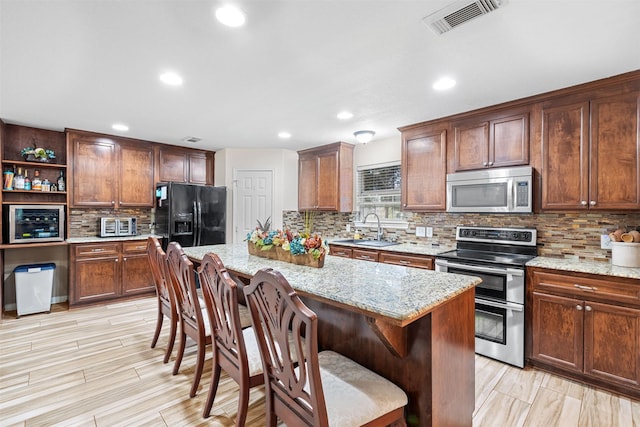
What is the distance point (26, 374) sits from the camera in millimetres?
2506

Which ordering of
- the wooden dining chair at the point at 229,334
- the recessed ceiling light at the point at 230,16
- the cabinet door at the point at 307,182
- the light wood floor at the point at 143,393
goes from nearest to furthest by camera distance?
the wooden dining chair at the point at 229,334 → the recessed ceiling light at the point at 230,16 → the light wood floor at the point at 143,393 → the cabinet door at the point at 307,182

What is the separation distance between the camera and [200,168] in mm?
5418

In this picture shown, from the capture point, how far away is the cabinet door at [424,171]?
3.50 m

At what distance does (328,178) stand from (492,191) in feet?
7.57

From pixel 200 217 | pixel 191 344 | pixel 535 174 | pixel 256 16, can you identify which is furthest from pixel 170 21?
pixel 200 217

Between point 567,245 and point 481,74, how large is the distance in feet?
5.87

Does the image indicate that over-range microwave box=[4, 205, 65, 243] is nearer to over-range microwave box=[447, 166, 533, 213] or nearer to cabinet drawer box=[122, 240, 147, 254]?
cabinet drawer box=[122, 240, 147, 254]

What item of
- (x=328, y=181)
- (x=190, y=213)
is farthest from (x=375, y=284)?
(x=190, y=213)

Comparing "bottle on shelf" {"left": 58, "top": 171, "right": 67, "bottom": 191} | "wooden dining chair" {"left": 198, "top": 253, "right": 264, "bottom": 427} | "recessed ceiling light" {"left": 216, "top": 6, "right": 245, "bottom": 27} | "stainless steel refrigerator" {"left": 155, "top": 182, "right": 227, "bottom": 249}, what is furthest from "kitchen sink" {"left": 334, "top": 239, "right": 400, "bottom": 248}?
"bottle on shelf" {"left": 58, "top": 171, "right": 67, "bottom": 191}

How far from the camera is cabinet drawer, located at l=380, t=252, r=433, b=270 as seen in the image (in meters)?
3.25

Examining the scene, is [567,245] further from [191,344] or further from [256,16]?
[191,344]

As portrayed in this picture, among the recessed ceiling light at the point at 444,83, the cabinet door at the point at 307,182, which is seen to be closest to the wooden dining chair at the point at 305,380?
the recessed ceiling light at the point at 444,83

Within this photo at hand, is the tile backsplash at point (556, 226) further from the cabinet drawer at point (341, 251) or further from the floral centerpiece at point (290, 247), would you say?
the floral centerpiece at point (290, 247)

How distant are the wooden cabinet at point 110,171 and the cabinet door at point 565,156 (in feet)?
16.6
